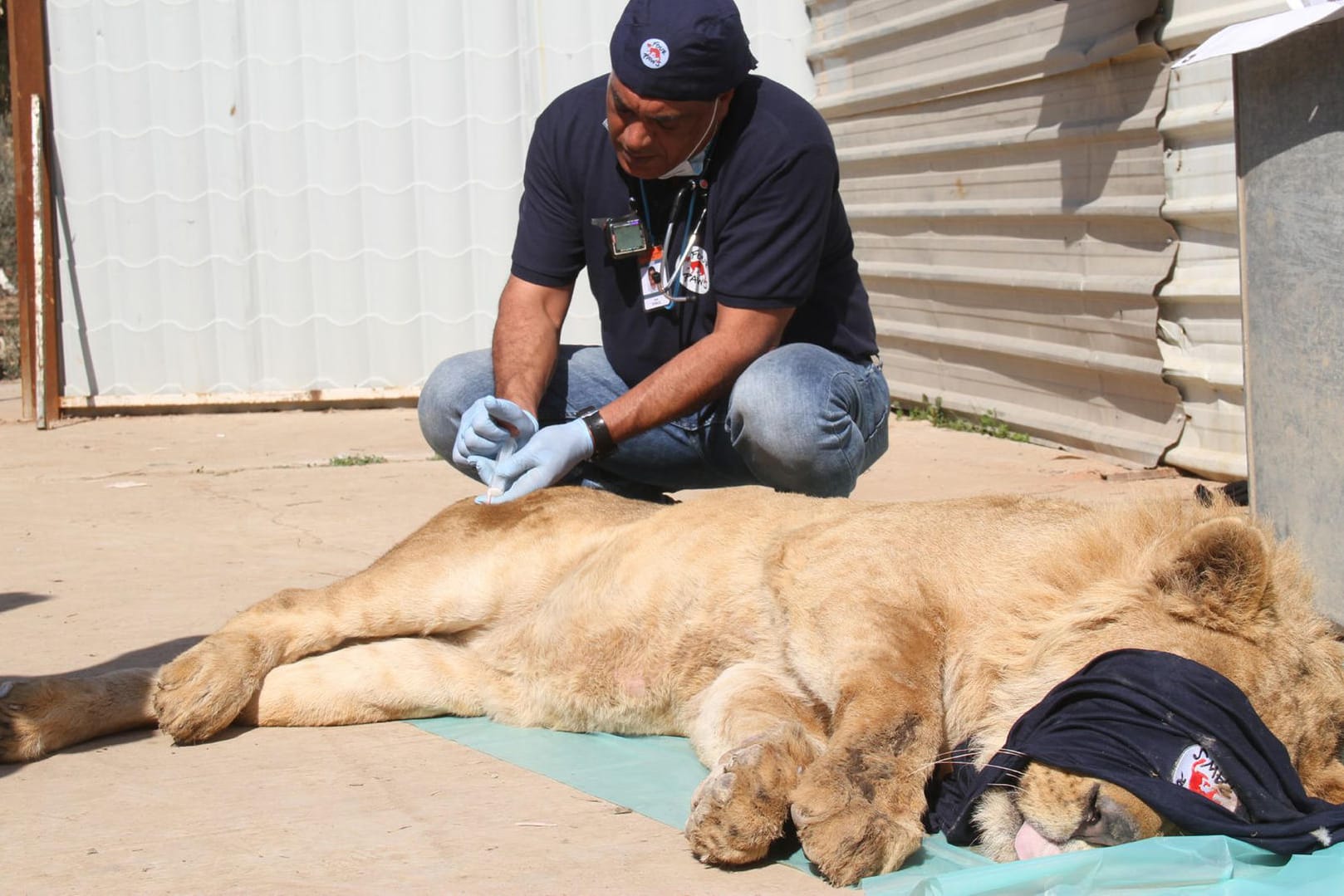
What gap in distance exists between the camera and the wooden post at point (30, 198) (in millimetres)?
8359

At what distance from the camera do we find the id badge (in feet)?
14.2

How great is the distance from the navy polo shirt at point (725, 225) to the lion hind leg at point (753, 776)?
1486 millimetres

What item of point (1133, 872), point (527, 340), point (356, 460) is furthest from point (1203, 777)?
point (356, 460)

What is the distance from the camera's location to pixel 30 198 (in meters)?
8.37

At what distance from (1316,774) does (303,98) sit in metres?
7.66

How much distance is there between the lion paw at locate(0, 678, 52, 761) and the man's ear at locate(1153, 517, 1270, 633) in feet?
7.94

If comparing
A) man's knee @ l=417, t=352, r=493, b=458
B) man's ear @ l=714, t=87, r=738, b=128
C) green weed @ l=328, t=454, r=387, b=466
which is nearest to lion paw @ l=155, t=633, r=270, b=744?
man's knee @ l=417, t=352, r=493, b=458

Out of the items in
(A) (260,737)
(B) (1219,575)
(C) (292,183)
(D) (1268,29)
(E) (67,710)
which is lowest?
(A) (260,737)

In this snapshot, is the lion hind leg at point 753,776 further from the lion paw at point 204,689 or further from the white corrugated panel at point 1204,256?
the white corrugated panel at point 1204,256

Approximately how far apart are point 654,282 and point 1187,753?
2.45 m

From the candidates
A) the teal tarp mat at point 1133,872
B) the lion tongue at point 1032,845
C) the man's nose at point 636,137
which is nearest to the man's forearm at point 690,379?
the man's nose at point 636,137

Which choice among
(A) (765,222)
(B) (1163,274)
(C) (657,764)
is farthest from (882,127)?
(C) (657,764)

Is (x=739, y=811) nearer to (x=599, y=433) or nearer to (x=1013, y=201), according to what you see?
(x=599, y=433)

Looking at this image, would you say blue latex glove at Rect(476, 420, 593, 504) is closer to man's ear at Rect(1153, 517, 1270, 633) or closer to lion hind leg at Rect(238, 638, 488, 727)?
lion hind leg at Rect(238, 638, 488, 727)
